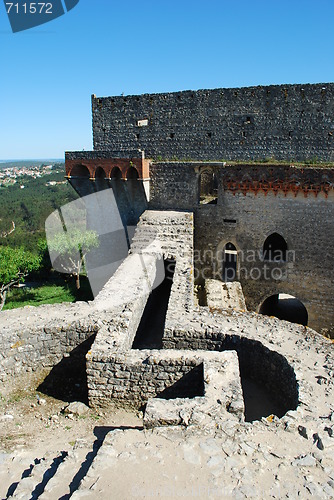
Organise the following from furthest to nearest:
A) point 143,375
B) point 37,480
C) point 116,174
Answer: point 116,174 < point 143,375 < point 37,480

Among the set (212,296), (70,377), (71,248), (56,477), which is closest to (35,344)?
(70,377)

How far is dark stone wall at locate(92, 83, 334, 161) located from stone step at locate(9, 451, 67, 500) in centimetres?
1053

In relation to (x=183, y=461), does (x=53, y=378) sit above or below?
below

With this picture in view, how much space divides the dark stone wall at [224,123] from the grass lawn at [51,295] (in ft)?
24.3

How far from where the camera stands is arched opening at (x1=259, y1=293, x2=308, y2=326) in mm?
15262

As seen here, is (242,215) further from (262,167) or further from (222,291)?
(222,291)

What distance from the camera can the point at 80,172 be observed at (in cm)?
1459

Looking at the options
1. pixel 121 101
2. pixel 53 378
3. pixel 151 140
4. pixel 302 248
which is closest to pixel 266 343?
pixel 53 378

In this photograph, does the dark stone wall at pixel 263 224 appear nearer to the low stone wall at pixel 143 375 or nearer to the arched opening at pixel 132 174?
the arched opening at pixel 132 174

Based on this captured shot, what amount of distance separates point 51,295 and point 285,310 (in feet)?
39.1

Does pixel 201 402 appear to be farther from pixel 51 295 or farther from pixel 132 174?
pixel 51 295

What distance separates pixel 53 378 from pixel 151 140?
37.0 ft

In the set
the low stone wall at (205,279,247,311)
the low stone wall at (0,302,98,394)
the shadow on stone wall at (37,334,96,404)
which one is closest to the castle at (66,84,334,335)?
the low stone wall at (205,279,247,311)

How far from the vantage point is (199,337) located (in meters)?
7.38
